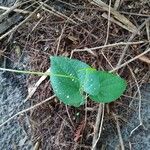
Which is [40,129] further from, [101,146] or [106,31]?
[106,31]

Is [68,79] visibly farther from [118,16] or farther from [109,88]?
[118,16]

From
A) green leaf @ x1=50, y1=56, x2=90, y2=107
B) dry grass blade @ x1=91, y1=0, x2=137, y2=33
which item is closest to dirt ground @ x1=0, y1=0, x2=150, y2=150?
dry grass blade @ x1=91, y1=0, x2=137, y2=33

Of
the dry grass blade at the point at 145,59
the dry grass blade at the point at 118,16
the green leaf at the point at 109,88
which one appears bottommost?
the dry grass blade at the point at 145,59

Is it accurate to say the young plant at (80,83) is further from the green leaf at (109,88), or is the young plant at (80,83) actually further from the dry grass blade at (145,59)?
the dry grass blade at (145,59)

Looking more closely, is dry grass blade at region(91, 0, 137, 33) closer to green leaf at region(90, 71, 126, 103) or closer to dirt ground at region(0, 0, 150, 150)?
dirt ground at region(0, 0, 150, 150)

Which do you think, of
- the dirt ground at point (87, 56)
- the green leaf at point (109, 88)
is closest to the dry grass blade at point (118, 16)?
the dirt ground at point (87, 56)

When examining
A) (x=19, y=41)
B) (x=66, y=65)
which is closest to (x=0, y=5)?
(x=19, y=41)
